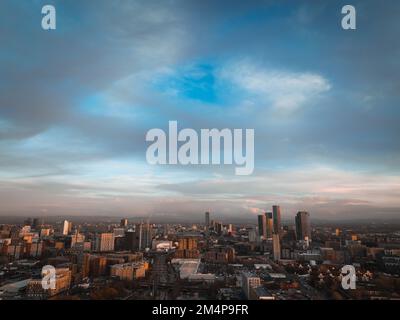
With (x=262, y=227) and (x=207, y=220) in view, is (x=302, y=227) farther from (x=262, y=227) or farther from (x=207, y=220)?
(x=207, y=220)

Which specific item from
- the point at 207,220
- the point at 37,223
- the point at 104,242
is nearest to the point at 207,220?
the point at 207,220

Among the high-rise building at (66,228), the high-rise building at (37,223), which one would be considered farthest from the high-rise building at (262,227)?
the high-rise building at (37,223)

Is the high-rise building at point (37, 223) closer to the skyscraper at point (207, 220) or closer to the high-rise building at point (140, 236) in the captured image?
the high-rise building at point (140, 236)

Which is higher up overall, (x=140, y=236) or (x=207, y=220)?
(x=207, y=220)
